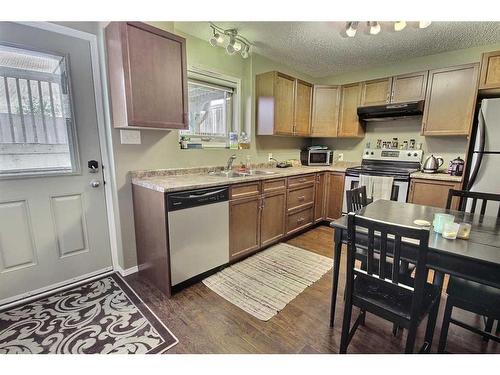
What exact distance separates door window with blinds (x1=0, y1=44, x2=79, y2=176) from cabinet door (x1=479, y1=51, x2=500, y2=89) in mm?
4017

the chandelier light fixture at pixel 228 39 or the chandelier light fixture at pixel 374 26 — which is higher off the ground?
the chandelier light fixture at pixel 228 39

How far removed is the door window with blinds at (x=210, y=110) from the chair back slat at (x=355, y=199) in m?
1.81

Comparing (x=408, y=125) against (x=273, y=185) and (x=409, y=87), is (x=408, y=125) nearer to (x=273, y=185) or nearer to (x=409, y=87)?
(x=409, y=87)

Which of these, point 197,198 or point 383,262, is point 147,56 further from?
point 383,262

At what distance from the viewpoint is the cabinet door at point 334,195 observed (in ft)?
11.8

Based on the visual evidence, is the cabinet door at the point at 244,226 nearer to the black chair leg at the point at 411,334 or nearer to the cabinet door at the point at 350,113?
the black chair leg at the point at 411,334

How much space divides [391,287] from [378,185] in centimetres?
225

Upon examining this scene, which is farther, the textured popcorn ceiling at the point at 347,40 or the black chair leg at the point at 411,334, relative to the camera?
the textured popcorn ceiling at the point at 347,40

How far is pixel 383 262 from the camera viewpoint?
118 centimetres

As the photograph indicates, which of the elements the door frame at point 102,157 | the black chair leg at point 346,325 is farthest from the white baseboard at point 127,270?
the black chair leg at point 346,325

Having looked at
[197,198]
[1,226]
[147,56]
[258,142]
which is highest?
[147,56]

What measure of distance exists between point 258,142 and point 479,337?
113 inches
